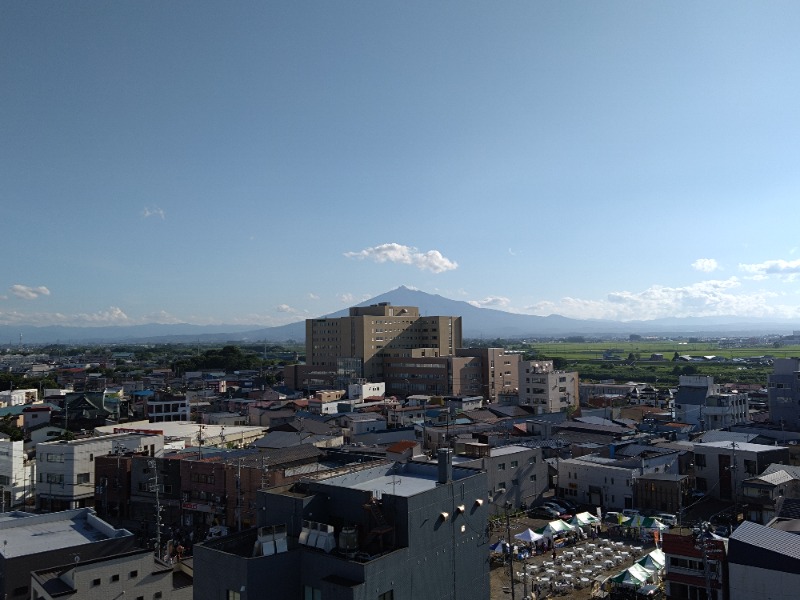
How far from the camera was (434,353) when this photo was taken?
73.2m

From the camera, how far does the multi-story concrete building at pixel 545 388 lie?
49.5 metres

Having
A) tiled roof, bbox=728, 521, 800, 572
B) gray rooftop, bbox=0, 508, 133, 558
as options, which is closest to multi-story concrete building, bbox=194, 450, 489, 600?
tiled roof, bbox=728, 521, 800, 572

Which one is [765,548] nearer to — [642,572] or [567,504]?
[642,572]

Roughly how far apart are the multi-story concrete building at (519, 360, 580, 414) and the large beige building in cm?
2176

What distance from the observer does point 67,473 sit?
80.4ft

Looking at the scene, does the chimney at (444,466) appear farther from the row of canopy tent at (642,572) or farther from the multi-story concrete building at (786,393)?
the multi-story concrete building at (786,393)

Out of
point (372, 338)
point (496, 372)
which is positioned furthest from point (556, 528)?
point (372, 338)

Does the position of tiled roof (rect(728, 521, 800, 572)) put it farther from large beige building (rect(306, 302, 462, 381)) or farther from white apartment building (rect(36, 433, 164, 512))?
large beige building (rect(306, 302, 462, 381))

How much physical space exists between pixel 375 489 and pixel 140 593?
19.2 feet

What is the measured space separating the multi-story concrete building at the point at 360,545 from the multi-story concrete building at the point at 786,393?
2917 centimetres

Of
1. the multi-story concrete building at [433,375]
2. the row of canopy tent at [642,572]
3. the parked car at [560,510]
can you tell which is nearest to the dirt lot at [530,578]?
the row of canopy tent at [642,572]

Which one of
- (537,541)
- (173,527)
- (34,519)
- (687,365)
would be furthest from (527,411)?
(687,365)

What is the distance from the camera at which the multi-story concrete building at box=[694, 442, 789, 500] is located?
23875 millimetres

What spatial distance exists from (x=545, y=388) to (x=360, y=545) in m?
40.9
